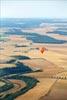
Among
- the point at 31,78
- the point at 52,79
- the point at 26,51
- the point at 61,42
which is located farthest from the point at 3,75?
the point at 61,42

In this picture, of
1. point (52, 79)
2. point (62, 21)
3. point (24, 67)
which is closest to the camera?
point (52, 79)

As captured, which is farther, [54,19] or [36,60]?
[54,19]

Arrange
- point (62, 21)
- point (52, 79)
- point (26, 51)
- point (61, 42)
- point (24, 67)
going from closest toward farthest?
point (52, 79) → point (24, 67) → point (26, 51) → point (61, 42) → point (62, 21)

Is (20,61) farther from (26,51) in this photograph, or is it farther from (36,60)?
(26,51)

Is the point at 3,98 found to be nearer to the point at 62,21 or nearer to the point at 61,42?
the point at 61,42

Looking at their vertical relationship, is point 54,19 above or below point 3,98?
above

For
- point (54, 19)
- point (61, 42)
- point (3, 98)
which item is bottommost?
point (3, 98)
